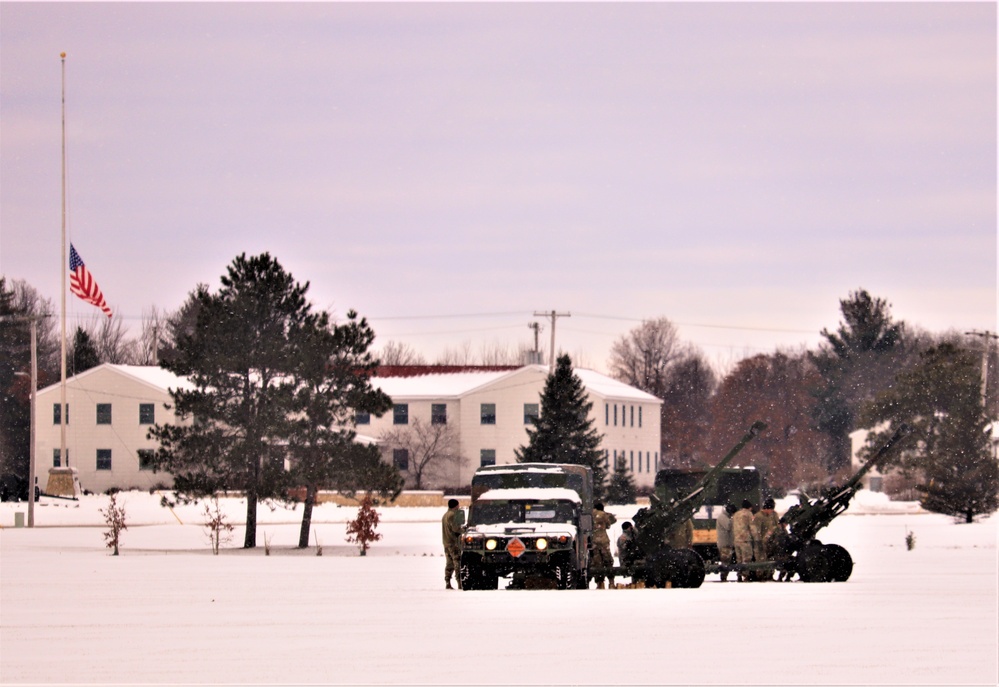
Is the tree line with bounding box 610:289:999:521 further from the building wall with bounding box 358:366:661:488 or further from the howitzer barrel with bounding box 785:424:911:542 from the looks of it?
the howitzer barrel with bounding box 785:424:911:542

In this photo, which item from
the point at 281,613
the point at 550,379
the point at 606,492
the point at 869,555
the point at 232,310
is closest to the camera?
the point at 281,613

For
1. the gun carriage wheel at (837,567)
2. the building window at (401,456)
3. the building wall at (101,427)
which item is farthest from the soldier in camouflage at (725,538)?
the building window at (401,456)

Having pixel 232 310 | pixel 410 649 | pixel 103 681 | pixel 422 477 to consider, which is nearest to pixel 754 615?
pixel 410 649

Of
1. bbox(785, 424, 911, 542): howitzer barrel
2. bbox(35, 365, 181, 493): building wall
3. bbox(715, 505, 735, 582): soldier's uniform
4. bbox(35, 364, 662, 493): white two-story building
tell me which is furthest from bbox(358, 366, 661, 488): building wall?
bbox(785, 424, 911, 542): howitzer barrel

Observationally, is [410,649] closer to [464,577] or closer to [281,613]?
[281,613]

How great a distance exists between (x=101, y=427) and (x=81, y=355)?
2103cm

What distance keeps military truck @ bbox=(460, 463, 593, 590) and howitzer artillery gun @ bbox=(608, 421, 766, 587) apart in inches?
34.1

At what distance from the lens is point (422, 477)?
88812 mm

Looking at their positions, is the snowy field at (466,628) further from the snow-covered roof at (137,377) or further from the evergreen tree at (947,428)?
the snow-covered roof at (137,377)

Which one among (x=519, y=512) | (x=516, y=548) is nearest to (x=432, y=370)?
(x=519, y=512)

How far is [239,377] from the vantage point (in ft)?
154

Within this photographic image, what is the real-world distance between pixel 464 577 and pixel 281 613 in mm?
5030

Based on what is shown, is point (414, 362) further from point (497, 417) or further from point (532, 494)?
point (532, 494)

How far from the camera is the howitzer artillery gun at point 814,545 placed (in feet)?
86.6
